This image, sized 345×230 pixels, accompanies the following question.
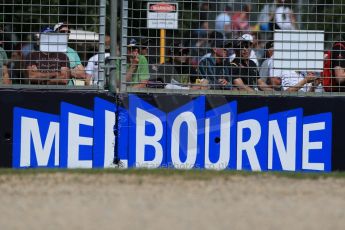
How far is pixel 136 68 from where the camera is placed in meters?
11.2

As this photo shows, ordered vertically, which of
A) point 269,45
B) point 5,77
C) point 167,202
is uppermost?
point 269,45

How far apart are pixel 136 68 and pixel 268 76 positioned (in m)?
1.71

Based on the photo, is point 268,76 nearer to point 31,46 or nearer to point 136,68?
point 136,68

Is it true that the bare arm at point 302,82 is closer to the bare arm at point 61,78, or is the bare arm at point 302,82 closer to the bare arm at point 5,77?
the bare arm at point 61,78

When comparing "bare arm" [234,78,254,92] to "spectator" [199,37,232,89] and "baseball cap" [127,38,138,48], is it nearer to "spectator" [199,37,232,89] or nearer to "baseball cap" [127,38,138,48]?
"spectator" [199,37,232,89]

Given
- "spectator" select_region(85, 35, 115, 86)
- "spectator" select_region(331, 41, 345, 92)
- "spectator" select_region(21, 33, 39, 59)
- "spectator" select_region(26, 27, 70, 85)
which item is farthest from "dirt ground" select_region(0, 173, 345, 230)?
"spectator" select_region(21, 33, 39, 59)

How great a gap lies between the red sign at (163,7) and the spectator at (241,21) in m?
0.85

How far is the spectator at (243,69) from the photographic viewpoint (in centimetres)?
1127

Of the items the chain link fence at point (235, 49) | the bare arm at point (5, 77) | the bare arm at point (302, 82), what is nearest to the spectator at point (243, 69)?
the chain link fence at point (235, 49)

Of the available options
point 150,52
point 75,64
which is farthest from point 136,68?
point 75,64

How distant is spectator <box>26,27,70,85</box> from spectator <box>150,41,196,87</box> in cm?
115

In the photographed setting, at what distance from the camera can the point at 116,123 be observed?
11039 mm

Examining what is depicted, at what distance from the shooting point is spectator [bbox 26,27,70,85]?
11133 millimetres

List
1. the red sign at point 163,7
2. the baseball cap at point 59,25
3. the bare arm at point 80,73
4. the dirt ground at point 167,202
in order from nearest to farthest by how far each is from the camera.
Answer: the dirt ground at point 167,202
the red sign at point 163,7
the baseball cap at point 59,25
the bare arm at point 80,73
